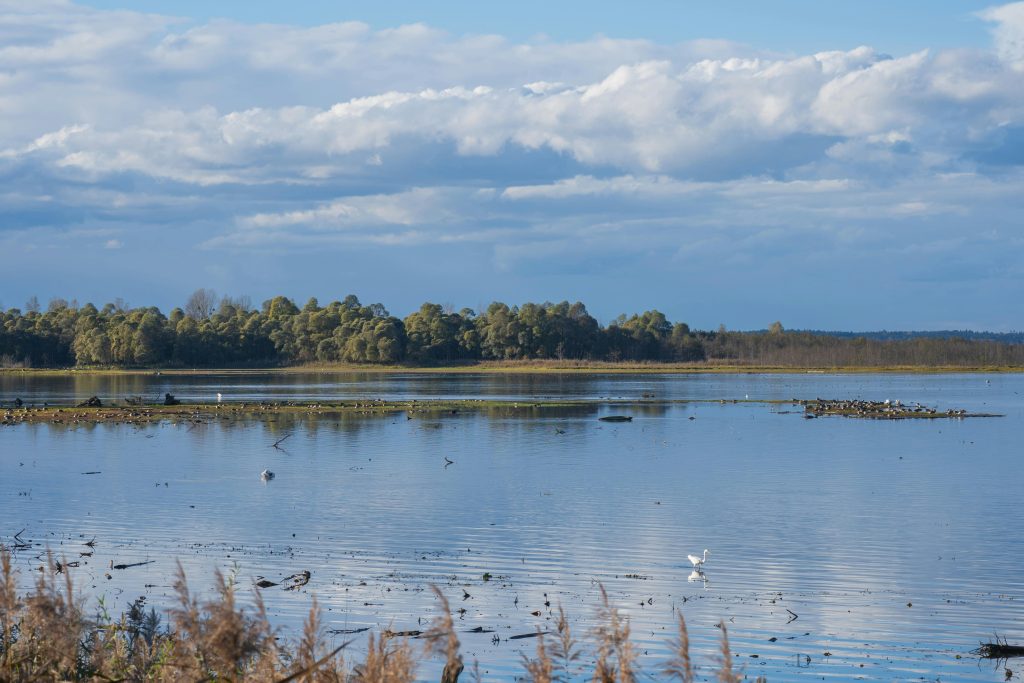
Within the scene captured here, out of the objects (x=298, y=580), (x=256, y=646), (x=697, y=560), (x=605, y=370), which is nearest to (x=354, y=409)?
(x=298, y=580)

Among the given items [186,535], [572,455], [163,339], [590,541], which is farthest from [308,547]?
[163,339]

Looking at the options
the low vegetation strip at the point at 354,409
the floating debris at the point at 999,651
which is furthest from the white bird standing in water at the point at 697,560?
the low vegetation strip at the point at 354,409

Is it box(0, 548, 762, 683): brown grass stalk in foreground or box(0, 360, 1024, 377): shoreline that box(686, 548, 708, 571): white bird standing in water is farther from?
box(0, 360, 1024, 377): shoreline

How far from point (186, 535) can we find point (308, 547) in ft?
11.7

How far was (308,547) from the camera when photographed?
83.7ft

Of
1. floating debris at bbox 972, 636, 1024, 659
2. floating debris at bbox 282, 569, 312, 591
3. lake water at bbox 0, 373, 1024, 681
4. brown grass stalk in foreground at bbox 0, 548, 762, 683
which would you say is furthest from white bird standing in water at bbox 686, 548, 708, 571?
brown grass stalk in foreground at bbox 0, 548, 762, 683

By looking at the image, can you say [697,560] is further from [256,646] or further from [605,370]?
[605,370]

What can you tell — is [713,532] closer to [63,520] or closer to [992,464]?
[63,520]

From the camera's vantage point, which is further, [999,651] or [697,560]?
[697,560]

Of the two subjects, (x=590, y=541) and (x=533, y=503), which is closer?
(x=590, y=541)

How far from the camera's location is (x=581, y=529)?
28266mm

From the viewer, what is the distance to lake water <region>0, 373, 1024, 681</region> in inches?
720

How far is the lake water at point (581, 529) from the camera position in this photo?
18281 millimetres

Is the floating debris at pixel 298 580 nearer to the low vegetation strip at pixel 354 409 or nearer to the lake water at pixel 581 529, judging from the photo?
the lake water at pixel 581 529
